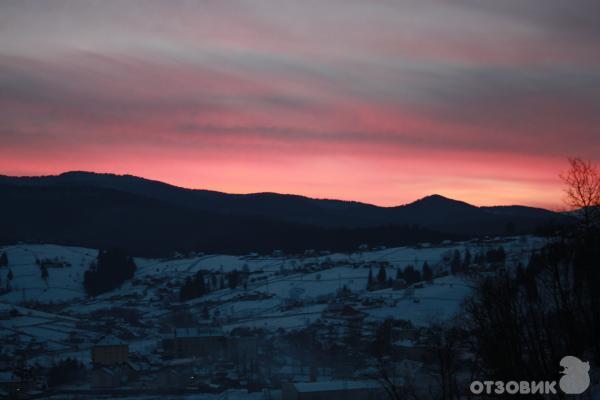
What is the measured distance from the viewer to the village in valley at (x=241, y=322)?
1409 inches

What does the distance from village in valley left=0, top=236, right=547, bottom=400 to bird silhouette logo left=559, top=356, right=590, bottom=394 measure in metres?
2.67

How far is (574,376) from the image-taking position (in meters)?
13.8

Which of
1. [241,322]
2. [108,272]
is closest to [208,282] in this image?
[108,272]

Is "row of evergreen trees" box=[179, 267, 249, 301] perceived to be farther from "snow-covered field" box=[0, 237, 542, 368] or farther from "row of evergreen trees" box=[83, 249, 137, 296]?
"row of evergreen trees" box=[83, 249, 137, 296]

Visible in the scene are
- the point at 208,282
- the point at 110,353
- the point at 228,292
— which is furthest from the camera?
the point at 208,282

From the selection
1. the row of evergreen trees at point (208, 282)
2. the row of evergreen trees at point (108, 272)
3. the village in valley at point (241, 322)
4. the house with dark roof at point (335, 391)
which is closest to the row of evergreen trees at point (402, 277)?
the village in valley at point (241, 322)

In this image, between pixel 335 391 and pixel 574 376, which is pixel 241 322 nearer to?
pixel 335 391

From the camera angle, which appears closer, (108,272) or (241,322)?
(241,322)

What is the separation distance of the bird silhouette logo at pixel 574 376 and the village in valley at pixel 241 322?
2.67m

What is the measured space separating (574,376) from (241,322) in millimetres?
49720

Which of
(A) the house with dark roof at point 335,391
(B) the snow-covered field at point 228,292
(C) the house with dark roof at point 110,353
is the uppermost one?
(B) the snow-covered field at point 228,292

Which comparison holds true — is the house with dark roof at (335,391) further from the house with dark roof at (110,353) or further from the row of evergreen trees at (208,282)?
the row of evergreen trees at (208,282)

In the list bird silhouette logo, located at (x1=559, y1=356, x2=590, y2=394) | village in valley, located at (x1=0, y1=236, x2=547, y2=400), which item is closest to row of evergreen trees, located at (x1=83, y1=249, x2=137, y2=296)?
village in valley, located at (x1=0, y1=236, x2=547, y2=400)

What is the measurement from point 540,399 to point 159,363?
33.9m
